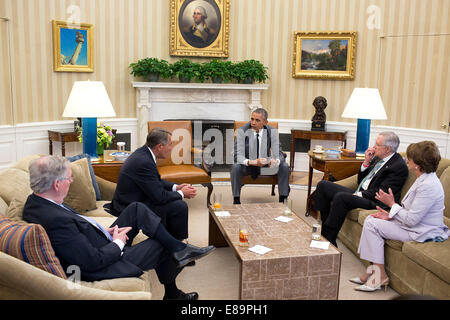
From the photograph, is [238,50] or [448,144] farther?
[238,50]

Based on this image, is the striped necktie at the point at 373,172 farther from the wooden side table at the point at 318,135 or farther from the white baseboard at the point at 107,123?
the white baseboard at the point at 107,123

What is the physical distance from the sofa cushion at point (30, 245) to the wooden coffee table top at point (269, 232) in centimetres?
140

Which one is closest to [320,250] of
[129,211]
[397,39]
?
[129,211]

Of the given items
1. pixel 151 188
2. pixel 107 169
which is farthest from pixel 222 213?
pixel 107 169

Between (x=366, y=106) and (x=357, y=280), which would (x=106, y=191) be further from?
(x=366, y=106)

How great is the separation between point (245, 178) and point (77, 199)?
242cm

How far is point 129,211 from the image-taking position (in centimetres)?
317

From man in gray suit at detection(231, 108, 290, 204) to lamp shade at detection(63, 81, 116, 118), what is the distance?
1.82 meters

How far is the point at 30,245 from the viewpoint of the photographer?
82.5 inches

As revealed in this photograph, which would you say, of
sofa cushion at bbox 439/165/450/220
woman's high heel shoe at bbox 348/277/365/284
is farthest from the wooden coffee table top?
sofa cushion at bbox 439/165/450/220

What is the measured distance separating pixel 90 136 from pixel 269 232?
248cm

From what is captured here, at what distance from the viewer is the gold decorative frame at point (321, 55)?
25.0ft

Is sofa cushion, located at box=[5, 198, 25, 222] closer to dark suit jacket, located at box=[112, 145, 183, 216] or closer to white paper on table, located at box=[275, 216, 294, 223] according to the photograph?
dark suit jacket, located at box=[112, 145, 183, 216]

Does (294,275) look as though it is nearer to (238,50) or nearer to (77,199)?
(77,199)
